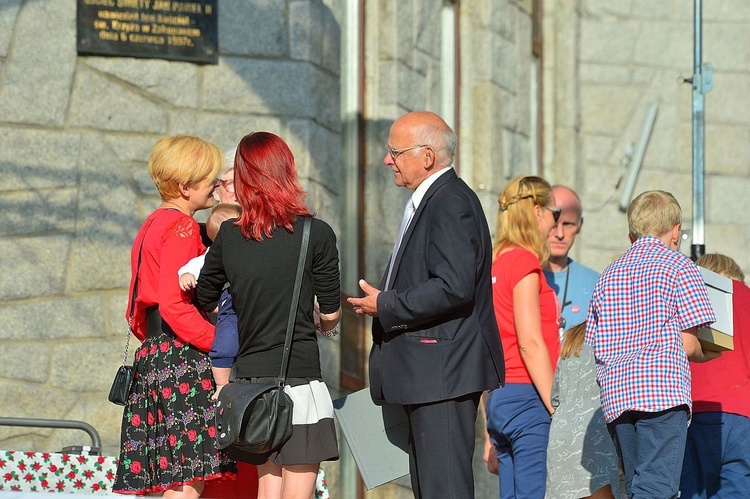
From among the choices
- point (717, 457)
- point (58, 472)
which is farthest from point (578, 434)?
point (58, 472)

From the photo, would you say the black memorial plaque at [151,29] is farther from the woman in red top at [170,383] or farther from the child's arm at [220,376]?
the child's arm at [220,376]

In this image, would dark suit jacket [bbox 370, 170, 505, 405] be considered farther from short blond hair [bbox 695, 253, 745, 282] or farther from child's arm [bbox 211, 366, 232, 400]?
short blond hair [bbox 695, 253, 745, 282]

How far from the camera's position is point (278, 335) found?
4543 mm

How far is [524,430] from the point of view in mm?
5742

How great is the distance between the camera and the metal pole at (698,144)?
7.29m

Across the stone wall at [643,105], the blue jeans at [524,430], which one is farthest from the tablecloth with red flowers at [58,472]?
the stone wall at [643,105]

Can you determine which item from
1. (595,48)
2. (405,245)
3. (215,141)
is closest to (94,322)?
(215,141)

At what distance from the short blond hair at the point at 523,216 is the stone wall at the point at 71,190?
1645 millimetres

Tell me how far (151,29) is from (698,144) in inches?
120

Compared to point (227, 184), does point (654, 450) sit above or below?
below

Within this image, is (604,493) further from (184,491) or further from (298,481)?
(184,491)

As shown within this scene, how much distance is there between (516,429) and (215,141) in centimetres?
226

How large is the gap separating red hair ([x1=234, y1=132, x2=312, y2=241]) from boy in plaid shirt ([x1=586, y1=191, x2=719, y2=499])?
53.0 inches

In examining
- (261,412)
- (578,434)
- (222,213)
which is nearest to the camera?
(261,412)
